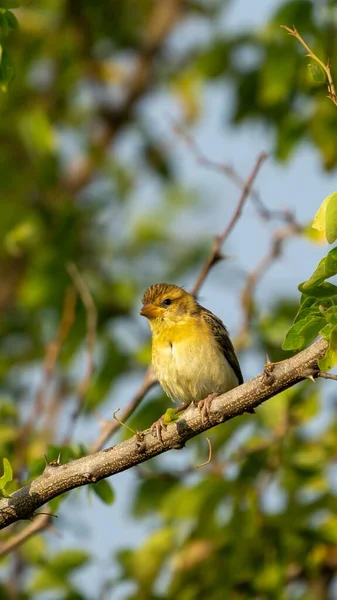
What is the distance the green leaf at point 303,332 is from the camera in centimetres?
335

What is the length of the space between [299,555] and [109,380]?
2110 millimetres

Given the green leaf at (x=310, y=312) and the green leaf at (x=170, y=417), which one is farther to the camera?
the green leaf at (x=170, y=417)

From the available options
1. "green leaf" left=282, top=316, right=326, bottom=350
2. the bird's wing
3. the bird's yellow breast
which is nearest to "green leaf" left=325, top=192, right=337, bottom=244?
"green leaf" left=282, top=316, right=326, bottom=350

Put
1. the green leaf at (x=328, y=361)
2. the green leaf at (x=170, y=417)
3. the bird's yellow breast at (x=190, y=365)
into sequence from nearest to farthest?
the green leaf at (x=328, y=361), the green leaf at (x=170, y=417), the bird's yellow breast at (x=190, y=365)

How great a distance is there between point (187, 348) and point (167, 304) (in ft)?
1.73

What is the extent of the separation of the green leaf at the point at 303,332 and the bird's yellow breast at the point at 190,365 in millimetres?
2187

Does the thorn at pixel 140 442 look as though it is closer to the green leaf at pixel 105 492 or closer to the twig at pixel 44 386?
the green leaf at pixel 105 492

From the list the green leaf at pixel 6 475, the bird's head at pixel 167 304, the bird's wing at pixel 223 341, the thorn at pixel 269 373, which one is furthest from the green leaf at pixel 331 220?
the bird's head at pixel 167 304

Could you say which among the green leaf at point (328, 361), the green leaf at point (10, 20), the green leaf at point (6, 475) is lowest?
the green leaf at point (328, 361)

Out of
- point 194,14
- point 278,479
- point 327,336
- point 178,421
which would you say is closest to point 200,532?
point 278,479

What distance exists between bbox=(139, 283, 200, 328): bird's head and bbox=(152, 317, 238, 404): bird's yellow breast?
0.55 ft

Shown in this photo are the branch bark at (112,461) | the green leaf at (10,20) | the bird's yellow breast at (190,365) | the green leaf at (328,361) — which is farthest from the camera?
the bird's yellow breast at (190,365)

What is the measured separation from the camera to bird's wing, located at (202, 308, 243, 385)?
6004 mm

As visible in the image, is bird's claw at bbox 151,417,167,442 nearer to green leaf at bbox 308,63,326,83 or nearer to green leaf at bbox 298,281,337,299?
green leaf at bbox 298,281,337,299
